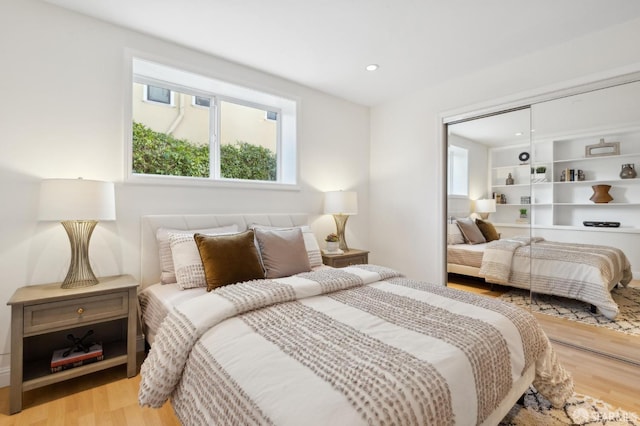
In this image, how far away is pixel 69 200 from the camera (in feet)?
6.19

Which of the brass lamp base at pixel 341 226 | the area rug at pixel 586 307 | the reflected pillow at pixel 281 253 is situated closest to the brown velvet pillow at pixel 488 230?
the area rug at pixel 586 307

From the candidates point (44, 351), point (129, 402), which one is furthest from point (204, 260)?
point (44, 351)

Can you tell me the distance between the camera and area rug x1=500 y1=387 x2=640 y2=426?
163cm

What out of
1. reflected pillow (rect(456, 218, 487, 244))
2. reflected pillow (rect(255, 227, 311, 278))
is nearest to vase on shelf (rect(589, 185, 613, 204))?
reflected pillow (rect(456, 218, 487, 244))

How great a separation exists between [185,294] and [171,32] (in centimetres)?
200

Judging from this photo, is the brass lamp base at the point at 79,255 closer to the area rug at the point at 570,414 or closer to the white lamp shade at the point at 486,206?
the area rug at the point at 570,414

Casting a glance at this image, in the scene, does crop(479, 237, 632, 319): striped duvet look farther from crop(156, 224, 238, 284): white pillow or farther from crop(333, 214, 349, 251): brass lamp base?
crop(156, 224, 238, 284): white pillow

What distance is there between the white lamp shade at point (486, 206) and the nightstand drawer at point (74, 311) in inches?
123

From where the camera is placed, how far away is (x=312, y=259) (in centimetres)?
285

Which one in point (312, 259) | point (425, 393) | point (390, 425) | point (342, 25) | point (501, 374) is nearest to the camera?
point (390, 425)

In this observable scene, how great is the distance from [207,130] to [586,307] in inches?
145

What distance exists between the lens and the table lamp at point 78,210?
6.16 feet

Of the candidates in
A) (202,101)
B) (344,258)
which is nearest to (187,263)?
(344,258)

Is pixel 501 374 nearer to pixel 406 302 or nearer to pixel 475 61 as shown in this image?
pixel 406 302
